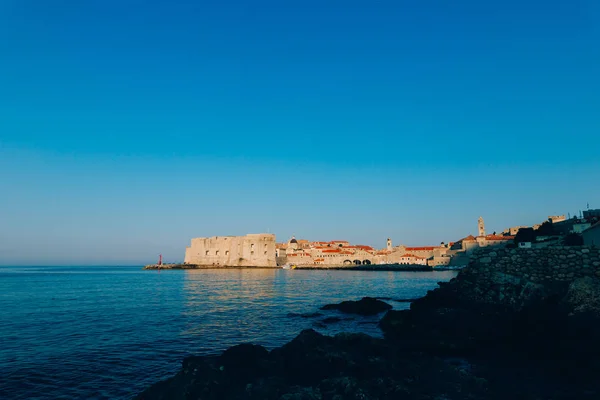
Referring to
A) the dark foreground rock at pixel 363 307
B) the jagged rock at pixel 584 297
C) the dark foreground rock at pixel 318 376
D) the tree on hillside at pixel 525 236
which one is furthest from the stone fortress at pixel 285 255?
the dark foreground rock at pixel 318 376

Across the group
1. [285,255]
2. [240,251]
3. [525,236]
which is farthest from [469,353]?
[285,255]

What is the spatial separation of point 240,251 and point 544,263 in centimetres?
8673

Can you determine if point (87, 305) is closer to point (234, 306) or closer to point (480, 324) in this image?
point (234, 306)

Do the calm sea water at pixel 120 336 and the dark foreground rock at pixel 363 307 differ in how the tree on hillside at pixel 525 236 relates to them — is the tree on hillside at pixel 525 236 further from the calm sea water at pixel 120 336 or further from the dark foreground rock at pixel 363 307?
the dark foreground rock at pixel 363 307

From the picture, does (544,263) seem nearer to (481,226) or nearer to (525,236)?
(525,236)

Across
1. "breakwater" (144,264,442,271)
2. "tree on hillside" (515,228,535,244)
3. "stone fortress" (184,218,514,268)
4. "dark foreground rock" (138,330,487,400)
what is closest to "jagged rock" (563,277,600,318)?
"dark foreground rock" (138,330,487,400)

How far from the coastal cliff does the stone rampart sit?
0.10 feet

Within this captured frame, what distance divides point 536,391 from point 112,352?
12.6 m

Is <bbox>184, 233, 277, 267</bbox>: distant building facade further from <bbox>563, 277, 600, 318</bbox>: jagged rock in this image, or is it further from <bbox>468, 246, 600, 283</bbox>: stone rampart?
Result: <bbox>563, 277, 600, 318</bbox>: jagged rock

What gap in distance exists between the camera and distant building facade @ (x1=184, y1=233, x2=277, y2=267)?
94438 millimetres

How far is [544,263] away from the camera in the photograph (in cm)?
1320

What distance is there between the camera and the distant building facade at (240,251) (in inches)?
3718

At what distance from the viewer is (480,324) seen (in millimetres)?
12227

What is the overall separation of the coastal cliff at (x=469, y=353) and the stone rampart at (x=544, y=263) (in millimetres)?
32
